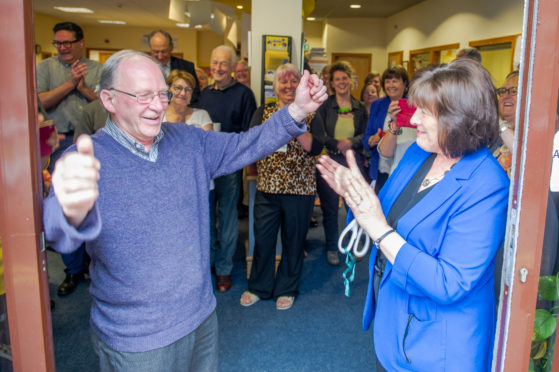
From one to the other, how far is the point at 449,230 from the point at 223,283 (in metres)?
2.25

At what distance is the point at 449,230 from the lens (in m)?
1.10

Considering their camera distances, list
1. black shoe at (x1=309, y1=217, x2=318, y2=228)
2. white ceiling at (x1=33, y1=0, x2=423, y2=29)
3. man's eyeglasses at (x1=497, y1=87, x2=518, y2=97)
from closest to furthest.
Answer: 1. man's eyeglasses at (x1=497, y1=87, x2=518, y2=97)
2. black shoe at (x1=309, y1=217, x2=318, y2=228)
3. white ceiling at (x1=33, y1=0, x2=423, y2=29)

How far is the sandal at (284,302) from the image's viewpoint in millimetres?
2838

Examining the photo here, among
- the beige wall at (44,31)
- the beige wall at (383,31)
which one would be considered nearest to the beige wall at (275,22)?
the beige wall at (383,31)

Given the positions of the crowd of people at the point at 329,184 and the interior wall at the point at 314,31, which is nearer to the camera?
the crowd of people at the point at 329,184

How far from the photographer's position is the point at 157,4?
28.0ft

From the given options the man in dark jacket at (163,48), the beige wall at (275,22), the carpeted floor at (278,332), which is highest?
the beige wall at (275,22)

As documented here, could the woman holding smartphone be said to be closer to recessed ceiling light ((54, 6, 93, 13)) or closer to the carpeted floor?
the carpeted floor

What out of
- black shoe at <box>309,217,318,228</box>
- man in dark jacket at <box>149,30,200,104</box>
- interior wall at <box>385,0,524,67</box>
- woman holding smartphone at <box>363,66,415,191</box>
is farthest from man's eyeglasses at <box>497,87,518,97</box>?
interior wall at <box>385,0,524,67</box>

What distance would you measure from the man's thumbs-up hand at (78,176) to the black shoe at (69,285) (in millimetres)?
2536

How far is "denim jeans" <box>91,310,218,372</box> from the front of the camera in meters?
1.17

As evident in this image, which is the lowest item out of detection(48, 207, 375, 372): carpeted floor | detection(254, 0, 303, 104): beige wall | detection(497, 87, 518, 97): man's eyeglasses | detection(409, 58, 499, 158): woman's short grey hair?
detection(48, 207, 375, 372): carpeted floor

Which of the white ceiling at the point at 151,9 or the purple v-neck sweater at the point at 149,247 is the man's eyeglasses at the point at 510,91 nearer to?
the purple v-neck sweater at the point at 149,247

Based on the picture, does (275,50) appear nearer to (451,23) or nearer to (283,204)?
(283,204)
